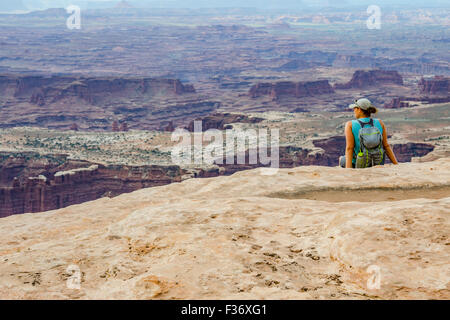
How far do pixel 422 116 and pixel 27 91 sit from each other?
9419cm

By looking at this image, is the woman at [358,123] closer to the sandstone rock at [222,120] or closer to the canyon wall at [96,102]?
the sandstone rock at [222,120]

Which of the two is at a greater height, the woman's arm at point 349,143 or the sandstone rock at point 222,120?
the woman's arm at point 349,143

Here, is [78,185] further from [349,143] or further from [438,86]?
[438,86]

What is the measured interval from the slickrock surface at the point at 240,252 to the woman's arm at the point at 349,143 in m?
1.61

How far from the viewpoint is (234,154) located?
63.1 meters

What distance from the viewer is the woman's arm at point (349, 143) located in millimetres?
11755

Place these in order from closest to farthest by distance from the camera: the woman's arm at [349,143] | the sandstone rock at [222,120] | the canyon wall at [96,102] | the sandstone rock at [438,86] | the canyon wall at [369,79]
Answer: the woman's arm at [349,143] → the sandstone rock at [222,120] → the canyon wall at [96,102] → the sandstone rock at [438,86] → the canyon wall at [369,79]

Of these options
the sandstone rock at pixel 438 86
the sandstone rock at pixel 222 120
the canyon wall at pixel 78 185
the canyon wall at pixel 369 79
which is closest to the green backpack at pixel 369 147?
the canyon wall at pixel 78 185

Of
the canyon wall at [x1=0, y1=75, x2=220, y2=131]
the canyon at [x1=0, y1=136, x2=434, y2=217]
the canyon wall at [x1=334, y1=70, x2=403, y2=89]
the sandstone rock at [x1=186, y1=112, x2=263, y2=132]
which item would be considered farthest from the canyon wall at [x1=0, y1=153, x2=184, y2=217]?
the canyon wall at [x1=334, y1=70, x2=403, y2=89]

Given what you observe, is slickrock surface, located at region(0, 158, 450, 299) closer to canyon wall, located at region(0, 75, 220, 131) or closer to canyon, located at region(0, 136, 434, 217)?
canyon, located at region(0, 136, 434, 217)

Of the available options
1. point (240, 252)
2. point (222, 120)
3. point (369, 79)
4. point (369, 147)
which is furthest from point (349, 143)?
point (369, 79)

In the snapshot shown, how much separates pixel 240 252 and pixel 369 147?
225 inches

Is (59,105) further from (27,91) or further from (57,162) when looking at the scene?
(57,162)

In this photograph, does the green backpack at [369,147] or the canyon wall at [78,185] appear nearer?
the green backpack at [369,147]
